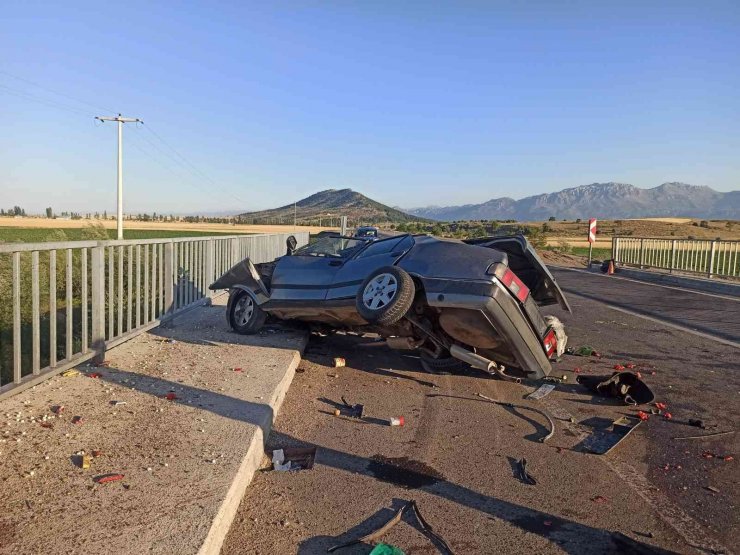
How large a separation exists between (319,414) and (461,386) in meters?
1.94

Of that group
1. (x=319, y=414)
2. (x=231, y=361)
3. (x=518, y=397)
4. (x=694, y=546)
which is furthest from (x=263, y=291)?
(x=694, y=546)

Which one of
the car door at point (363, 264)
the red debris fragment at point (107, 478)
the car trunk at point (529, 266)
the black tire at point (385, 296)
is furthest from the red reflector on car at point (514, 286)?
the red debris fragment at point (107, 478)

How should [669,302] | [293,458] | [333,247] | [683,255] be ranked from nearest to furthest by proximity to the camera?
[293,458], [333,247], [669,302], [683,255]

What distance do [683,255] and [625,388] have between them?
67.0ft

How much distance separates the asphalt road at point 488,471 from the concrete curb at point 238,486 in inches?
3.0

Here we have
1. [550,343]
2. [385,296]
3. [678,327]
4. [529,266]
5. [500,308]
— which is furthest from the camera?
[678,327]

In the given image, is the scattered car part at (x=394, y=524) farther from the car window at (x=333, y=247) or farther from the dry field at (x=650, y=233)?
the dry field at (x=650, y=233)

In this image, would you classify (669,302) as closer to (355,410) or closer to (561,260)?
(355,410)

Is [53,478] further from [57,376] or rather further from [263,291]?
[263,291]

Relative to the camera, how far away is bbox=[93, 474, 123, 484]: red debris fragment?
3.71m

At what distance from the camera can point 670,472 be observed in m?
4.60

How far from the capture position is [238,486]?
3.84 m

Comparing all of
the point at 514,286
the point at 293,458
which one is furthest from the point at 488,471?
the point at 514,286

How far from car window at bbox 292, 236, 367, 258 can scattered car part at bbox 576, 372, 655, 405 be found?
11.1 ft
